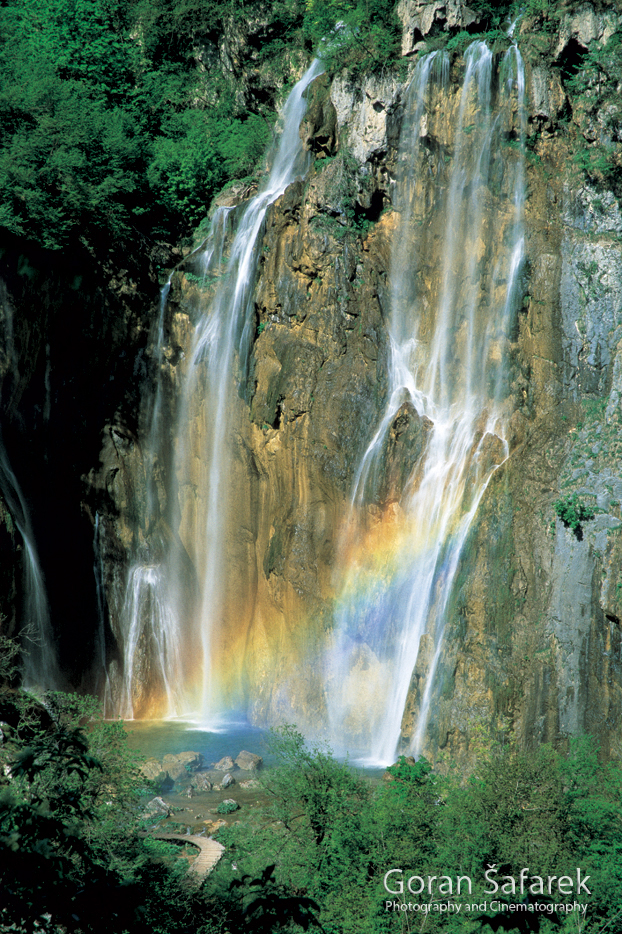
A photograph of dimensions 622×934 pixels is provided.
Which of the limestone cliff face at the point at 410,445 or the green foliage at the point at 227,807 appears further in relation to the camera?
the green foliage at the point at 227,807

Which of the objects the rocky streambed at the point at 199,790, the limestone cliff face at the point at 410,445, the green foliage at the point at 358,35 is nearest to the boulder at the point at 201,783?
the rocky streambed at the point at 199,790

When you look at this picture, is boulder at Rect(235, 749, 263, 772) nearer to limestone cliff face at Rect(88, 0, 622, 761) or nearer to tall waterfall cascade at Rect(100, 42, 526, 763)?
tall waterfall cascade at Rect(100, 42, 526, 763)

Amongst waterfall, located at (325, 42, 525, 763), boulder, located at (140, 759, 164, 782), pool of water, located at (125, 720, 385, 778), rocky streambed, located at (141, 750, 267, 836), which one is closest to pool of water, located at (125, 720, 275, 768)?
pool of water, located at (125, 720, 385, 778)

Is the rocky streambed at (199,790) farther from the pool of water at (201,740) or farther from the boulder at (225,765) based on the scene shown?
the pool of water at (201,740)

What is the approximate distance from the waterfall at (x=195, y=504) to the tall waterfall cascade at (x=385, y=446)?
0.05m

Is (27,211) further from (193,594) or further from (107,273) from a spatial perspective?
(193,594)

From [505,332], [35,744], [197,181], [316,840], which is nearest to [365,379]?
[505,332]

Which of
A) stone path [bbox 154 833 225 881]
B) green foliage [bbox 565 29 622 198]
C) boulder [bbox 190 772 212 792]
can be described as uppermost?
green foliage [bbox 565 29 622 198]

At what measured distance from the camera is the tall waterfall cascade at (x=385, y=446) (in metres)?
23.5

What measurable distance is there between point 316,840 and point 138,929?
3598 mm

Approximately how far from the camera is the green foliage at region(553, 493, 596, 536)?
65.4 feet

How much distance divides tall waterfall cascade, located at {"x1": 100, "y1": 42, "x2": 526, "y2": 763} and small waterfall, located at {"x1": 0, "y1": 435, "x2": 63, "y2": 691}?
2.05m

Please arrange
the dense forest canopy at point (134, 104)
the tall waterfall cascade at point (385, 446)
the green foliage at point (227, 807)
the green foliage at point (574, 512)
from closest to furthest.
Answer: the green foliage at point (574, 512) → the green foliage at point (227, 807) → the tall waterfall cascade at point (385, 446) → the dense forest canopy at point (134, 104)

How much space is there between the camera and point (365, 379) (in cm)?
2566
